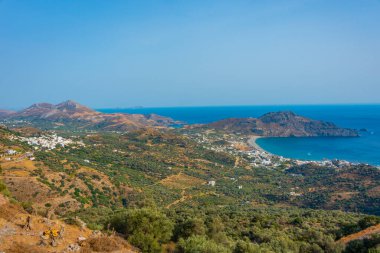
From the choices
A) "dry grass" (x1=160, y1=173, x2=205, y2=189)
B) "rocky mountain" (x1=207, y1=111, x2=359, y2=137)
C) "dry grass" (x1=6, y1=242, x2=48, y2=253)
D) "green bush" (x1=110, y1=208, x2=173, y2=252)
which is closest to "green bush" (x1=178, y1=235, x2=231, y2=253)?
"green bush" (x1=110, y1=208, x2=173, y2=252)

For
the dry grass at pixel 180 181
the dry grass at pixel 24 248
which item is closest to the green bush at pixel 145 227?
the dry grass at pixel 24 248

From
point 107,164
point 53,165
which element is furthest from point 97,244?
point 107,164

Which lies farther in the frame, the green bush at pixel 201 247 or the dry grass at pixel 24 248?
the green bush at pixel 201 247

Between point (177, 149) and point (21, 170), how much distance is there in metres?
59.8

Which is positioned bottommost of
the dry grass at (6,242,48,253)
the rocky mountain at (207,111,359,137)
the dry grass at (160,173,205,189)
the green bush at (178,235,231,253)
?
the dry grass at (160,173,205,189)

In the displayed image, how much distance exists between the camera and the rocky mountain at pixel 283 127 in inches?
6900

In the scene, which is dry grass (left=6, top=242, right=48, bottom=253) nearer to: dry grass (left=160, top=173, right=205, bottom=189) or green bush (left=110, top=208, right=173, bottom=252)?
green bush (left=110, top=208, right=173, bottom=252)

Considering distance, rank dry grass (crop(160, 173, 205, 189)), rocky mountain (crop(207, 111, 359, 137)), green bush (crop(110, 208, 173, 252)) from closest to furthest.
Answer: green bush (crop(110, 208, 173, 252)) → dry grass (crop(160, 173, 205, 189)) → rocky mountain (crop(207, 111, 359, 137))

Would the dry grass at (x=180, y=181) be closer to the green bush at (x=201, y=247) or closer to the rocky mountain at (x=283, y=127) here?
the green bush at (x=201, y=247)

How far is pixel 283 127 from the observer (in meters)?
183

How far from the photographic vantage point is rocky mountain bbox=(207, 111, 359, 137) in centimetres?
17525

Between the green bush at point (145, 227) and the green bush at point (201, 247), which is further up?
the green bush at point (201, 247)

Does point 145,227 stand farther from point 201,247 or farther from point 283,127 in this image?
point 283,127

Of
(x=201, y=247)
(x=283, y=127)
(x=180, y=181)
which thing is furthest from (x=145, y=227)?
(x=283, y=127)
